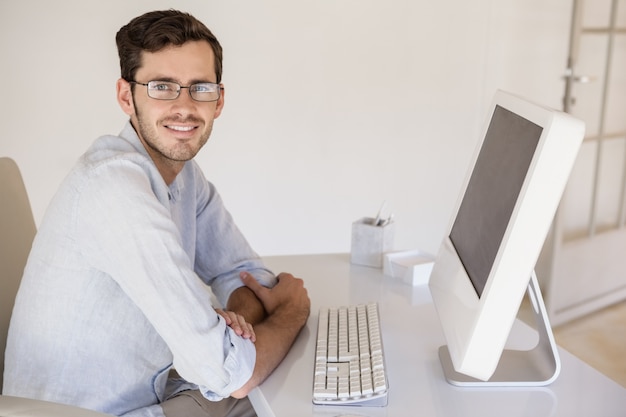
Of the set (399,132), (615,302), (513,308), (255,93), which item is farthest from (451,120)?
(513,308)

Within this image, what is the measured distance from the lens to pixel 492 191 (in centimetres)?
121

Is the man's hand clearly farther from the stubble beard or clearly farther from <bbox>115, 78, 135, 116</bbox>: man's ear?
<bbox>115, 78, 135, 116</bbox>: man's ear

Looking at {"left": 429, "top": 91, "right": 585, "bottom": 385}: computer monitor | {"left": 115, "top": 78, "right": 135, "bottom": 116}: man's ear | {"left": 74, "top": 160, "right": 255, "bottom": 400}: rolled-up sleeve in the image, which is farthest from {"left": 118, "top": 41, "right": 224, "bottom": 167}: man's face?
{"left": 429, "top": 91, "right": 585, "bottom": 385}: computer monitor

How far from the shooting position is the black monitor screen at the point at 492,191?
1076 millimetres

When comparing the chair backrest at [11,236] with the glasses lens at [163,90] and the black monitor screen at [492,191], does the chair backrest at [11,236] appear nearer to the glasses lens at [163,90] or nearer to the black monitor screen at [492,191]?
the glasses lens at [163,90]

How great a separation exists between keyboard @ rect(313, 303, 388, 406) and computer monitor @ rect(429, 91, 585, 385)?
13 cm

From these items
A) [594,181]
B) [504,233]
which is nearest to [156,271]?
[504,233]

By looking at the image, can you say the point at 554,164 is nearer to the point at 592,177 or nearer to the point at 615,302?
the point at 592,177

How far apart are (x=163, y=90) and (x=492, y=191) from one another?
652 mm

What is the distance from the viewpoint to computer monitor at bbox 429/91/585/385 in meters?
0.99

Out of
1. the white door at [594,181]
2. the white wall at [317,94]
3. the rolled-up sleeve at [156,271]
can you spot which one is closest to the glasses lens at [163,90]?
the rolled-up sleeve at [156,271]

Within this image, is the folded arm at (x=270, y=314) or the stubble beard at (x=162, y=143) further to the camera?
the stubble beard at (x=162, y=143)

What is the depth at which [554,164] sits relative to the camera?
0.99m

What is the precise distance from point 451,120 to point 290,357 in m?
2.37
